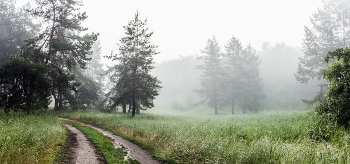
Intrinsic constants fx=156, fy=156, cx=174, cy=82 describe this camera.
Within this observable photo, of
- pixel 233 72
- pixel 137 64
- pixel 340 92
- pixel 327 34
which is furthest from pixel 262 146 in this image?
pixel 233 72

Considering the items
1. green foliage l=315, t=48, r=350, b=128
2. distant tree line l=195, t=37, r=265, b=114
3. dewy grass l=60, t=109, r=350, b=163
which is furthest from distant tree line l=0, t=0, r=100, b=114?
distant tree line l=195, t=37, r=265, b=114

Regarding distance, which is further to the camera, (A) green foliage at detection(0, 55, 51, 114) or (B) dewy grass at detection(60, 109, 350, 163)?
(A) green foliage at detection(0, 55, 51, 114)

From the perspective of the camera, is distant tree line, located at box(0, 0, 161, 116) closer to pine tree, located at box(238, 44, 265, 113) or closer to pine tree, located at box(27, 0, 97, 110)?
pine tree, located at box(27, 0, 97, 110)

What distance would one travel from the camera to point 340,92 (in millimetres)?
7336

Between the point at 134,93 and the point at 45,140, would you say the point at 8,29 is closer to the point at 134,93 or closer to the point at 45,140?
the point at 134,93

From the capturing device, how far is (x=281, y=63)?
2734 inches

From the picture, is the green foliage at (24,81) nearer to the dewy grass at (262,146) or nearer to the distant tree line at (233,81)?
the dewy grass at (262,146)

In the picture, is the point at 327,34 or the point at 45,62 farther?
Answer: the point at 327,34

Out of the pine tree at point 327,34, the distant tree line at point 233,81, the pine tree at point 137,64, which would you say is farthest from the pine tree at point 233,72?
the pine tree at point 137,64

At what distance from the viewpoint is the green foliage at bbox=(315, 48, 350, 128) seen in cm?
689

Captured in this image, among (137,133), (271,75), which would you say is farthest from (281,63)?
(137,133)

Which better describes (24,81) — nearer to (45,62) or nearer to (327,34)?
(45,62)

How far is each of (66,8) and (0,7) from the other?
16758 mm

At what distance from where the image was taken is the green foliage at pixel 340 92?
22.6 ft
